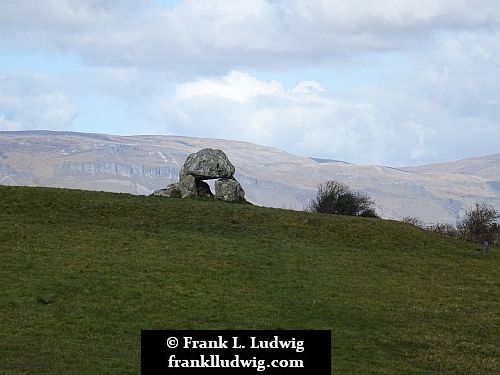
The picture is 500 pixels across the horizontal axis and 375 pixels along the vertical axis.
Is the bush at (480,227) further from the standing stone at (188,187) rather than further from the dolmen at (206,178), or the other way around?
the standing stone at (188,187)

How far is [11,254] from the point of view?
128 feet

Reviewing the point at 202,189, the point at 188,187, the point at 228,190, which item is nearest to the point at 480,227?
the point at 228,190

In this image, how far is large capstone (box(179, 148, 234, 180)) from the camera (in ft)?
218

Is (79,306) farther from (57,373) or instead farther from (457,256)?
(457,256)

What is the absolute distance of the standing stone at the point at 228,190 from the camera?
6456 centimetres

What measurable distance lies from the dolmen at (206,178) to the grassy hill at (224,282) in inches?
224

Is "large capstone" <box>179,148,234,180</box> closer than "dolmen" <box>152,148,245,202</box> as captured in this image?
No

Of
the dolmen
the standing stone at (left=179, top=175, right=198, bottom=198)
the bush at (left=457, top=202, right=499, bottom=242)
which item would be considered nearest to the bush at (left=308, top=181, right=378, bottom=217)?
the bush at (left=457, top=202, right=499, bottom=242)

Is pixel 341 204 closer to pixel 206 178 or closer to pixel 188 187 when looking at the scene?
pixel 206 178

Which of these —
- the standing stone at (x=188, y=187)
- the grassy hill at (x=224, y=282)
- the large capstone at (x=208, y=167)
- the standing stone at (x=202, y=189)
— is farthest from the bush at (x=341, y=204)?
the standing stone at (x=188, y=187)

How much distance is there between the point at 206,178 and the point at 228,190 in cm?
319

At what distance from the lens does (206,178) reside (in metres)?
67.1

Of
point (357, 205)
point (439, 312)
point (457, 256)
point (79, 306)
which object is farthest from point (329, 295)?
point (357, 205)

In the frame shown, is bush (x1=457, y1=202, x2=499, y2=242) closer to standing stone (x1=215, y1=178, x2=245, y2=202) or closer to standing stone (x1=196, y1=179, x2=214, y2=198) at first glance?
standing stone (x1=215, y1=178, x2=245, y2=202)
